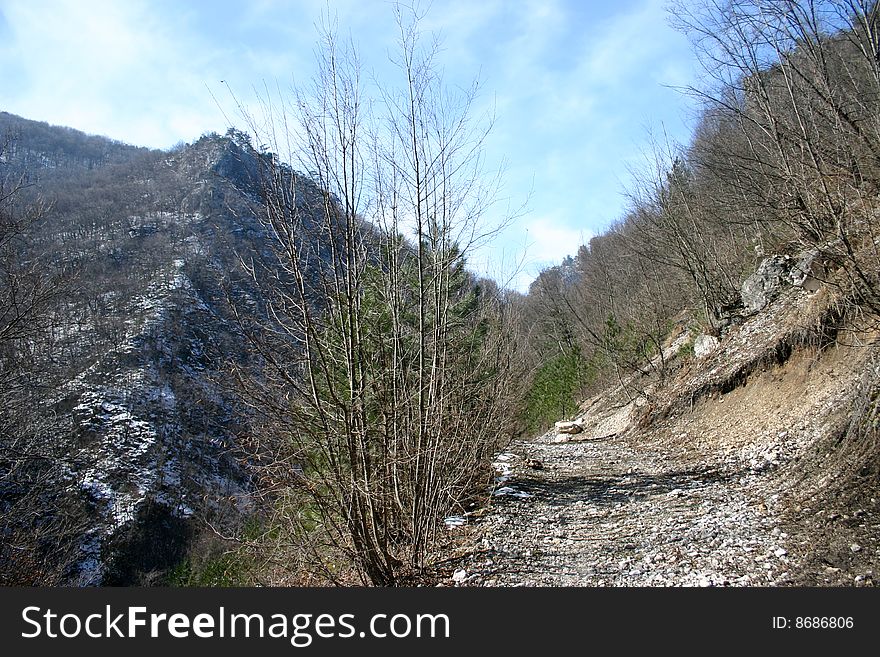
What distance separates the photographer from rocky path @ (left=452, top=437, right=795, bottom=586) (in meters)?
4.06

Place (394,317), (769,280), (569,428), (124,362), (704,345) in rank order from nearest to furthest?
(394,317) < (769,280) < (704,345) < (569,428) < (124,362)

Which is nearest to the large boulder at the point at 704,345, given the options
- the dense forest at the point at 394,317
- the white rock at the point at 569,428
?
the dense forest at the point at 394,317

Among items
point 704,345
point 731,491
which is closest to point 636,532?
point 731,491

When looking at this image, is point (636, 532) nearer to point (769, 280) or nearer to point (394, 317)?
point (394, 317)

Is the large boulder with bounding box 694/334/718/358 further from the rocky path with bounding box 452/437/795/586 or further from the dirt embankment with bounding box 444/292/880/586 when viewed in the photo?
the rocky path with bounding box 452/437/795/586

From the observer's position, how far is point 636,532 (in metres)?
5.21

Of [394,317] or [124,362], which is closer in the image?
[394,317]

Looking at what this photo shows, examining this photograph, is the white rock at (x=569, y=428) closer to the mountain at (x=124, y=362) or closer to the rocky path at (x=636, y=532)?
the rocky path at (x=636, y=532)

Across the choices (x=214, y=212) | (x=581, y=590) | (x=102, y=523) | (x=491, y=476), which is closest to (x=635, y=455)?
(x=491, y=476)

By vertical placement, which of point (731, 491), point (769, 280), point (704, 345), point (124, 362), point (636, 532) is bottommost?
point (636, 532)

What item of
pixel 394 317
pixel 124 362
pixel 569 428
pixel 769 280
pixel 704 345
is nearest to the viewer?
pixel 394 317

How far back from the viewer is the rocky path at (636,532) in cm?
406

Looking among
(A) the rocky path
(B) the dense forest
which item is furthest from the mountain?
(A) the rocky path

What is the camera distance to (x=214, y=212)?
70.8 meters
